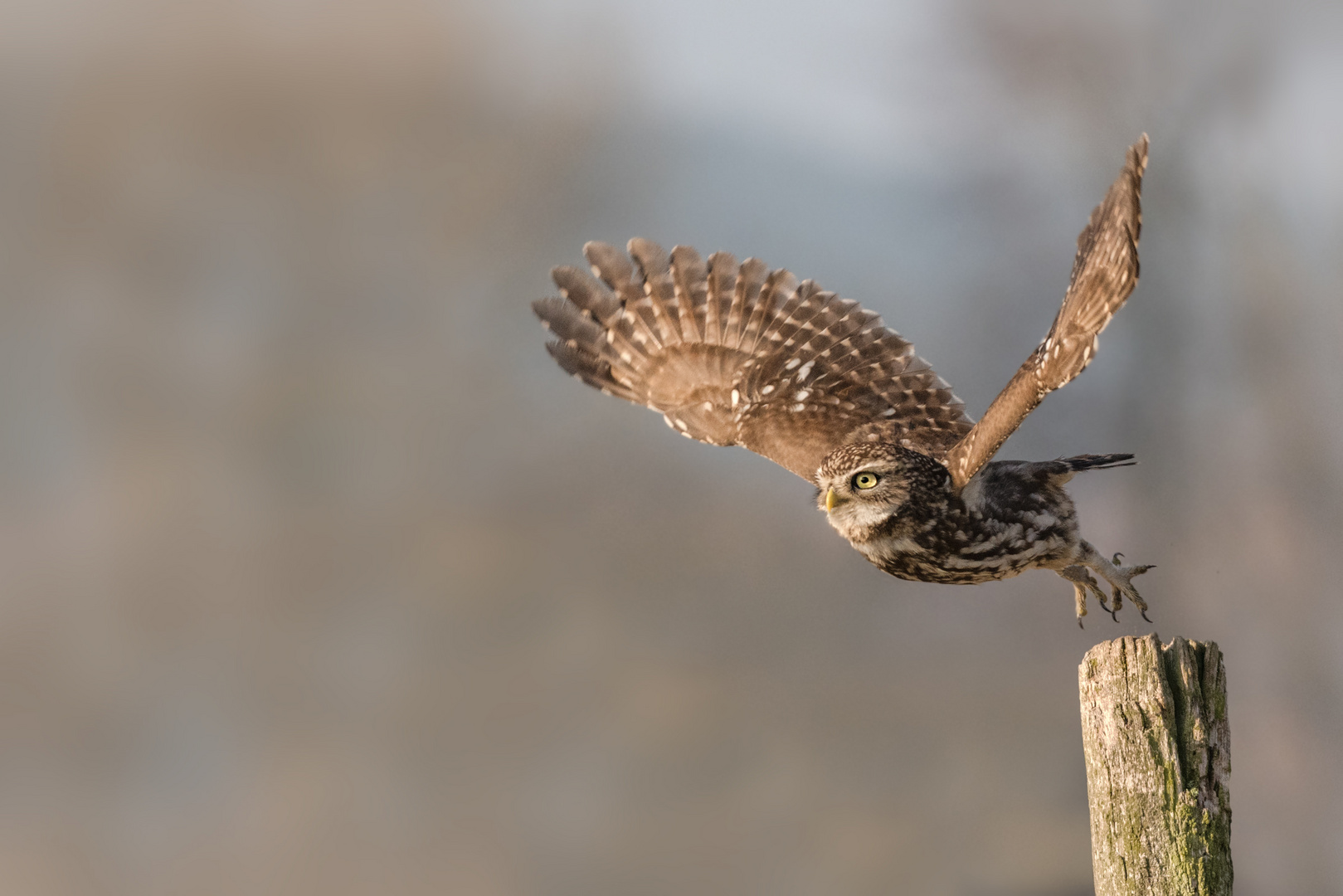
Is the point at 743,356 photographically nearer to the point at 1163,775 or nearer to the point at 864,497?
the point at 864,497

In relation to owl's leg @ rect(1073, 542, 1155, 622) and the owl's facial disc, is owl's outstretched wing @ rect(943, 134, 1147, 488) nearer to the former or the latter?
the owl's facial disc

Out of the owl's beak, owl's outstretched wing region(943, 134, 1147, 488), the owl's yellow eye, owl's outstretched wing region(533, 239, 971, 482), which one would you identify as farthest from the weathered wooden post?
owl's outstretched wing region(533, 239, 971, 482)

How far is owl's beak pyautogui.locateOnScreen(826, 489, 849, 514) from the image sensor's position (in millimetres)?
5324

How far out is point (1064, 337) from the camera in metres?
4.79

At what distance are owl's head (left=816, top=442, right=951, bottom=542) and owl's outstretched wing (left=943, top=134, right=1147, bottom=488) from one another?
24 centimetres

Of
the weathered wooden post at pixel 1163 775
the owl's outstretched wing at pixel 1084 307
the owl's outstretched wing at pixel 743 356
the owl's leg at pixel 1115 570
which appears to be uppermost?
the owl's outstretched wing at pixel 743 356

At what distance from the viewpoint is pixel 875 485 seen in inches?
206

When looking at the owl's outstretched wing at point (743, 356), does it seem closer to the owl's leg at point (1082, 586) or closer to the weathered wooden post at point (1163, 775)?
the owl's leg at point (1082, 586)

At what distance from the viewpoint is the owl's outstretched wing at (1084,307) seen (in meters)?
4.32

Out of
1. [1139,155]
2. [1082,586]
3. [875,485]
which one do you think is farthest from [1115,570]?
[1139,155]

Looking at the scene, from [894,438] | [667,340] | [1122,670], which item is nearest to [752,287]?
[667,340]

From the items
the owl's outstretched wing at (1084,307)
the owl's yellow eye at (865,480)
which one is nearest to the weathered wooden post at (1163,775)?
the owl's outstretched wing at (1084,307)

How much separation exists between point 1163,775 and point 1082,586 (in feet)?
7.36

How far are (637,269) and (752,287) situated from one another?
29.7 inches
